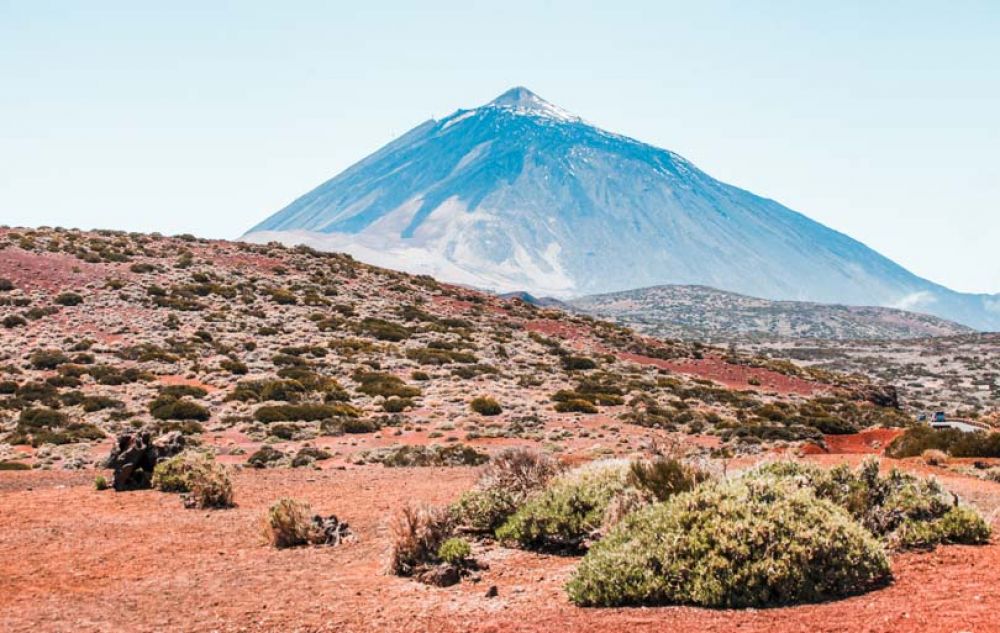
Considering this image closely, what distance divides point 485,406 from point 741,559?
1005 inches

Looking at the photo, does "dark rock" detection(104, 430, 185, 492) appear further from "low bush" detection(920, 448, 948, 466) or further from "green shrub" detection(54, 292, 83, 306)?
"green shrub" detection(54, 292, 83, 306)

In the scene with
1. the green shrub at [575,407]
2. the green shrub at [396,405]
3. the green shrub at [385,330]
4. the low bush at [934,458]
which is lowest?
the green shrub at [396,405]

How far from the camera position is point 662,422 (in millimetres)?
32562

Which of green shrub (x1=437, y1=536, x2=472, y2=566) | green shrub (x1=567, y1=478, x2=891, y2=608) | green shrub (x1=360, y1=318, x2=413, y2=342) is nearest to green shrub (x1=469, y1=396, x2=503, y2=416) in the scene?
green shrub (x1=360, y1=318, x2=413, y2=342)

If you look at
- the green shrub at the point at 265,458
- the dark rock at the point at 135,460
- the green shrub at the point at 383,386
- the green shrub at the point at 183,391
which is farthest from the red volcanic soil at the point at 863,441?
the green shrub at the point at 183,391

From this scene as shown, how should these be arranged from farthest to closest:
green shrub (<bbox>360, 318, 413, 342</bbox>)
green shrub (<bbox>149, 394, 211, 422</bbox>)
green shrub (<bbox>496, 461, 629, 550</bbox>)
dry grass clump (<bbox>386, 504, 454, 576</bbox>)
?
1. green shrub (<bbox>360, 318, 413, 342</bbox>)
2. green shrub (<bbox>149, 394, 211, 422</bbox>)
3. green shrub (<bbox>496, 461, 629, 550</bbox>)
4. dry grass clump (<bbox>386, 504, 454, 576</bbox>)

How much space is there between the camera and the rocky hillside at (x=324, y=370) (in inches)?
1136

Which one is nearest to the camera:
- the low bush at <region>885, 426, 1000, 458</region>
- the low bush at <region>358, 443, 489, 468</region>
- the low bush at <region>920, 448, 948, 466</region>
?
the low bush at <region>920, 448, 948, 466</region>

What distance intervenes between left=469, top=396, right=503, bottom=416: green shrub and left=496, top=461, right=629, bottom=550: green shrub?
21246 millimetres

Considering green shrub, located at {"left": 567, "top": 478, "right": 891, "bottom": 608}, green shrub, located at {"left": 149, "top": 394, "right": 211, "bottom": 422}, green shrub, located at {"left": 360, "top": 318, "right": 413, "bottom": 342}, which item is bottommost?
green shrub, located at {"left": 149, "top": 394, "right": 211, "bottom": 422}

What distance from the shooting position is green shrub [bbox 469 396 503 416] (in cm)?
3334

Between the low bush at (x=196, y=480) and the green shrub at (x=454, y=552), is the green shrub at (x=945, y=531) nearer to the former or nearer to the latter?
the green shrub at (x=454, y=552)

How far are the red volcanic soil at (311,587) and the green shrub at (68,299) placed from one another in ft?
110

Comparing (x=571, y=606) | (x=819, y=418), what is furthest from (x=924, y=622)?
(x=819, y=418)
